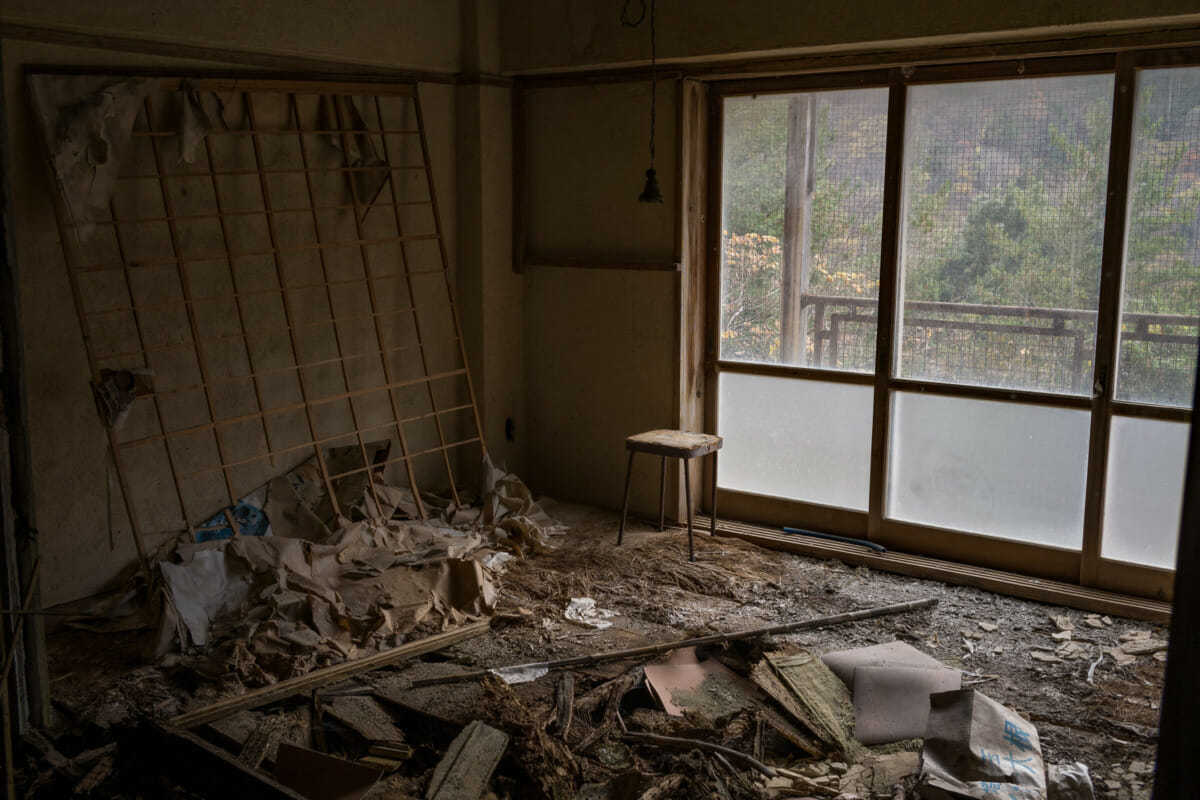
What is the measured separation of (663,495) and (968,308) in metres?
1.91

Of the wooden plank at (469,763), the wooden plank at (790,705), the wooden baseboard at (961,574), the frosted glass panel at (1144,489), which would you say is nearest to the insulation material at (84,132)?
the wooden plank at (469,763)

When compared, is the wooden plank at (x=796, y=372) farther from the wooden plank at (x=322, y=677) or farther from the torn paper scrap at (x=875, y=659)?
the wooden plank at (x=322, y=677)

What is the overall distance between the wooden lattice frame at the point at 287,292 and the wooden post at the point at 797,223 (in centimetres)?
189

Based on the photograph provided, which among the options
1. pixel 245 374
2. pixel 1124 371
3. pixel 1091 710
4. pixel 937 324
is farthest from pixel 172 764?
pixel 1124 371

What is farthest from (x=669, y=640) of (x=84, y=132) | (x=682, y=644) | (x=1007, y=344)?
(x=84, y=132)

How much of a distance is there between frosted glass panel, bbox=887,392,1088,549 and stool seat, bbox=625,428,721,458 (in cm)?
98

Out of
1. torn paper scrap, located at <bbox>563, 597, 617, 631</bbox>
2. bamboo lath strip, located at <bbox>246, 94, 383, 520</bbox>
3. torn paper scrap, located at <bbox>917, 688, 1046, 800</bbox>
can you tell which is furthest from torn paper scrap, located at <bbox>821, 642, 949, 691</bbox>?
bamboo lath strip, located at <bbox>246, 94, 383, 520</bbox>

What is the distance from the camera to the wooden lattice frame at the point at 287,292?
4.61 m

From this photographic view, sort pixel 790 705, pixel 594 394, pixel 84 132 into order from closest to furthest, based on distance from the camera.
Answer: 1. pixel 790 705
2. pixel 84 132
3. pixel 594 394

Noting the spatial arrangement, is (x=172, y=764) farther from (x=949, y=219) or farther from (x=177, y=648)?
(x=949, y=219)

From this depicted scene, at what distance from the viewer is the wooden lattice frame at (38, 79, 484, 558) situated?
461 cm

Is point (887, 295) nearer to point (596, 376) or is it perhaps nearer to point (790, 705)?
point (596, 376)

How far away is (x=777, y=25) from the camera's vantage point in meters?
5.04

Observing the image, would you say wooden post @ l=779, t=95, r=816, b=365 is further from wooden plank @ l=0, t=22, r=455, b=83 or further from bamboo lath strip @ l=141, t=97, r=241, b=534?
bamboo lath strip @ l=141, t=97, r=241, b=534
